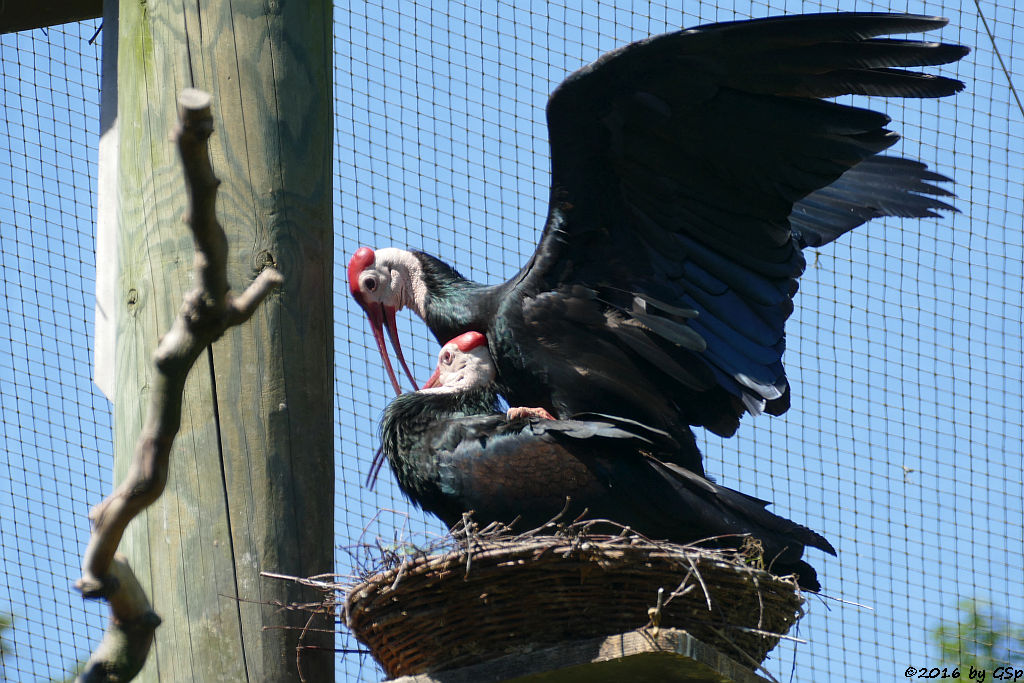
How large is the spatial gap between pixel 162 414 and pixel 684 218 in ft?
7.17

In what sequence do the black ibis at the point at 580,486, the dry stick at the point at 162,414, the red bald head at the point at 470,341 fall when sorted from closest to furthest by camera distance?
the dry stick at the point at 162,414 < the black ibis at the point at 580,486 < the red bald head at the point at 470,341

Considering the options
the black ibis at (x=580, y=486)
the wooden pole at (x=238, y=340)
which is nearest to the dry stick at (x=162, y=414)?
the wooden pole at (x=238, y=340)

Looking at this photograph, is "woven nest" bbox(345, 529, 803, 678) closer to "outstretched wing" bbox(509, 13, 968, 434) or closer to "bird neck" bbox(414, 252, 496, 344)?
"outstretched wing" bbox(509, 13, 968, 434)

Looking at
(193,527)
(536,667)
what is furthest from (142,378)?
(536,667)

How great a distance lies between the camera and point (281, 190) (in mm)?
2465

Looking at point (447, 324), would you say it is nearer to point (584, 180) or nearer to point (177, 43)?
Result: point (584, 180)

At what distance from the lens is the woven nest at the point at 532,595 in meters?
2.31

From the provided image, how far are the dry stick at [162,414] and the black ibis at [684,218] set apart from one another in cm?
202

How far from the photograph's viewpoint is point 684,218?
10.4ft

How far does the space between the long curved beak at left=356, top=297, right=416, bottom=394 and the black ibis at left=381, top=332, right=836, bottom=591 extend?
68 cm

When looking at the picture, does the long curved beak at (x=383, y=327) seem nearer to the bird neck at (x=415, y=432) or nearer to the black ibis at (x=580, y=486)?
the bird neck at (x=415, y=432)

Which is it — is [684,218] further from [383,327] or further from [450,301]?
[383,327]

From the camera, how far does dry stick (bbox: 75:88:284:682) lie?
3.40ft

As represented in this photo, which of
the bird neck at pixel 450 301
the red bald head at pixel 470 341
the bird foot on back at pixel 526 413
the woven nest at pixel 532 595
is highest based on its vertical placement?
the bird neck at pixel 450 301
